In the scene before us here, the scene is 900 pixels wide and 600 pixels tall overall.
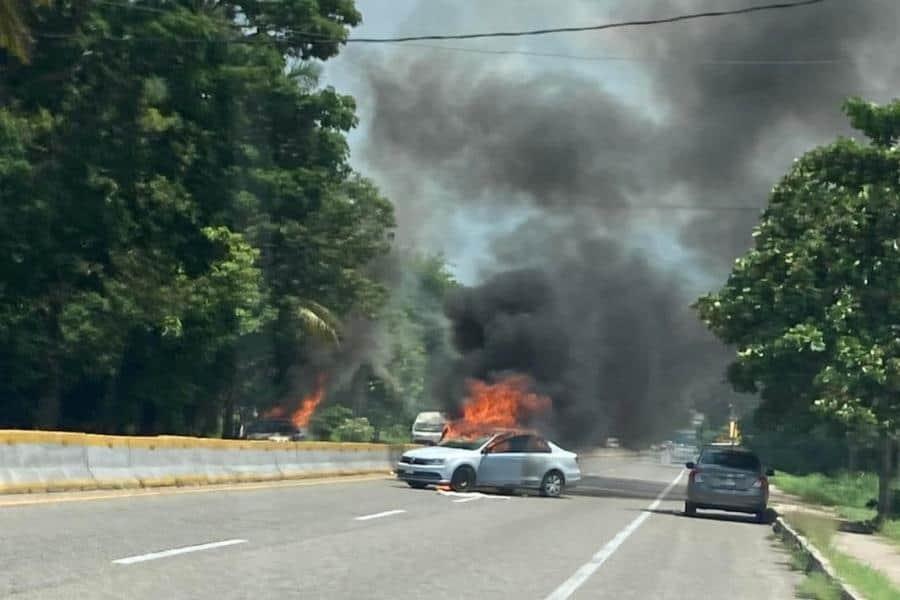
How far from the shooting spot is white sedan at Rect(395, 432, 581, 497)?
29.7 meters

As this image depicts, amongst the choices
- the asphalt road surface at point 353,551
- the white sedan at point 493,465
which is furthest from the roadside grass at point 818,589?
the white sedan at point 493,465

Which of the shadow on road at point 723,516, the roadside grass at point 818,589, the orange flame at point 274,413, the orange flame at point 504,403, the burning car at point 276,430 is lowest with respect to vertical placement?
the roadside grass at point 818,589

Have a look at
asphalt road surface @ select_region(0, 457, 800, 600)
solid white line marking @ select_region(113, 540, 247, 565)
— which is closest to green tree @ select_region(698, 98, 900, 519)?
asphalt road surface @ select_region(0, 457, 800, 600)

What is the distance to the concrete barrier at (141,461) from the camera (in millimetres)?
19547

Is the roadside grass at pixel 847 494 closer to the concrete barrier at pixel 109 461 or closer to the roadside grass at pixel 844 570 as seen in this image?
the roadside grass at pixel 844 570

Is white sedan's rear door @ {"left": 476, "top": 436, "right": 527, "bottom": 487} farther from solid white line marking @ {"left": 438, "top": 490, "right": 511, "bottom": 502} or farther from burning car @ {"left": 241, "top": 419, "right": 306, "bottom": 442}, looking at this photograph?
burning car @ {"left": 241, "top": 419, "right": 306, "bottom": 442}

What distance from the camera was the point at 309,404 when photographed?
58812mm

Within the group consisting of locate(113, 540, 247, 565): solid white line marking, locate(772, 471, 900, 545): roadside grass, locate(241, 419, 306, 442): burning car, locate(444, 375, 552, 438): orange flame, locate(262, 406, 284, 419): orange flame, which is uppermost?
locate(444, 375, 552, 438): orange flame

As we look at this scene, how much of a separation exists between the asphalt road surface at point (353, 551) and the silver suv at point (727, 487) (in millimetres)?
2432

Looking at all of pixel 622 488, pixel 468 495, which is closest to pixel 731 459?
pixel 468 495

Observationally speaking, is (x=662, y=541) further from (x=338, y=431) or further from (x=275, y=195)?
(x=338, y=431)

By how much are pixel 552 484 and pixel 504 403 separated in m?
19.5

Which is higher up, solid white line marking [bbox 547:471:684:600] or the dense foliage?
the dense foliage

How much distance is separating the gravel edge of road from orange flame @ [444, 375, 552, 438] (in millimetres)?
24569
